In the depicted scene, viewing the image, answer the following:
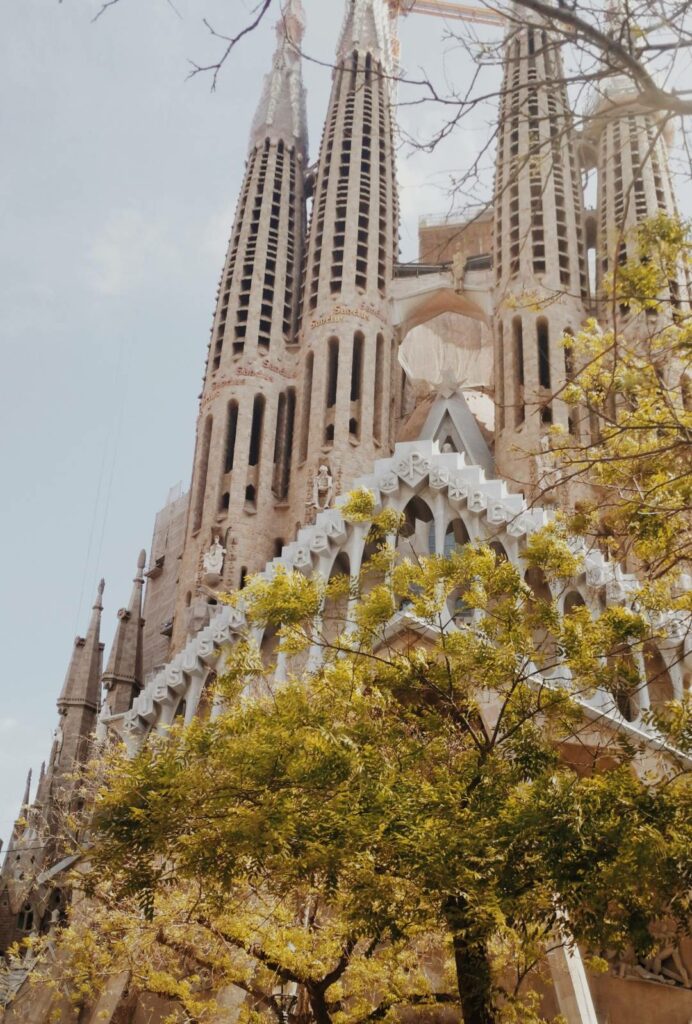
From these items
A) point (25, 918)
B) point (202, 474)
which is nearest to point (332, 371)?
point (202, 474)

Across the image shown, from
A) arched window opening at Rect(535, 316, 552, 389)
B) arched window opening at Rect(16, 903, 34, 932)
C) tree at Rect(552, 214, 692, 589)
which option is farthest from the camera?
arched window opening at Rect(16, 903, 34, 932)

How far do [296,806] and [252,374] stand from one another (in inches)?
874

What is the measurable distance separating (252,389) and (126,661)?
→ 7745mm

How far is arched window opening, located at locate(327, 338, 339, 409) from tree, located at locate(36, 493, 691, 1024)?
60.7 ft

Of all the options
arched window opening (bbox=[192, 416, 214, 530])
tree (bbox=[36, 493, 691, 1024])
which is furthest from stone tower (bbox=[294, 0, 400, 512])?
tree (bbox=[36, 493, 691, 1024])

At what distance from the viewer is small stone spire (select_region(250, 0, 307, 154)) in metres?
34.4

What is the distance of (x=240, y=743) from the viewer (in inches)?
312

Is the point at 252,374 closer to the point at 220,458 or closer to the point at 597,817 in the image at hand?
the point at 220,458

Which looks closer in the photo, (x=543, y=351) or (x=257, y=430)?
(x=543, y=351)

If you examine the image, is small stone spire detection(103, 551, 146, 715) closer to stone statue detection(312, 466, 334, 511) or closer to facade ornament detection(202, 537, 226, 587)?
facade ornament detection(202, 537, 226, 587)

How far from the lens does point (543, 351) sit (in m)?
28.0

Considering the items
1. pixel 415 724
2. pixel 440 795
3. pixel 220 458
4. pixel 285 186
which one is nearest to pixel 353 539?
pixel 220 458

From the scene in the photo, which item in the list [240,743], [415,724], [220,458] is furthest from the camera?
[220,458]

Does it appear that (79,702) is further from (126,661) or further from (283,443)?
(283,443)
